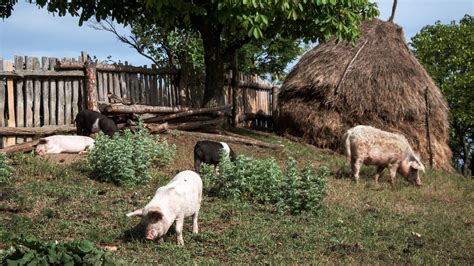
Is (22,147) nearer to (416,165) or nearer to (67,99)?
(67,99)

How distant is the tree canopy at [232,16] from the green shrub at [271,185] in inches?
155

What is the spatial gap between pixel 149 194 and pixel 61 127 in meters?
6.51

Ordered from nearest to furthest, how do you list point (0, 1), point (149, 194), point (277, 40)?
point (149, 194) < point (0, 1) < point (277, 40)

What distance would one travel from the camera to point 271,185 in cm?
916

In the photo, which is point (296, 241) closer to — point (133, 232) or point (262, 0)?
point (133, 232)

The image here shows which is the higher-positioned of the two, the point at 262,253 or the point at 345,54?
the point at 345,54

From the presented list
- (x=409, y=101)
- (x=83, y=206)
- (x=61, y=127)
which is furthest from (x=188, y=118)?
(x=83, y=206)

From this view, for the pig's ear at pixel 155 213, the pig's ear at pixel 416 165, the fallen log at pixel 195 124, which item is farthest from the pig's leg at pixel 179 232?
the fallen log at pixel 195 124

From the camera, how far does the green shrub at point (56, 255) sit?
4312 mm

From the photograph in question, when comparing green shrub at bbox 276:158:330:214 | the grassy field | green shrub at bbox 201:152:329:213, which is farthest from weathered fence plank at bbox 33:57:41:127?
green shrub at bbox 276:158:330:214

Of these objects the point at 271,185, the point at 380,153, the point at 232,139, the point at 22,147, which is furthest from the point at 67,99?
the point at 271,185

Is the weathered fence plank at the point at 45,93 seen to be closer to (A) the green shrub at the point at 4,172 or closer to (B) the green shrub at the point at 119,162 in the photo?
(B) the green shrub at the point at 119,162

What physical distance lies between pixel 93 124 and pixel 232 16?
3828 millimetres

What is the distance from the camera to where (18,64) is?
46.8ft
